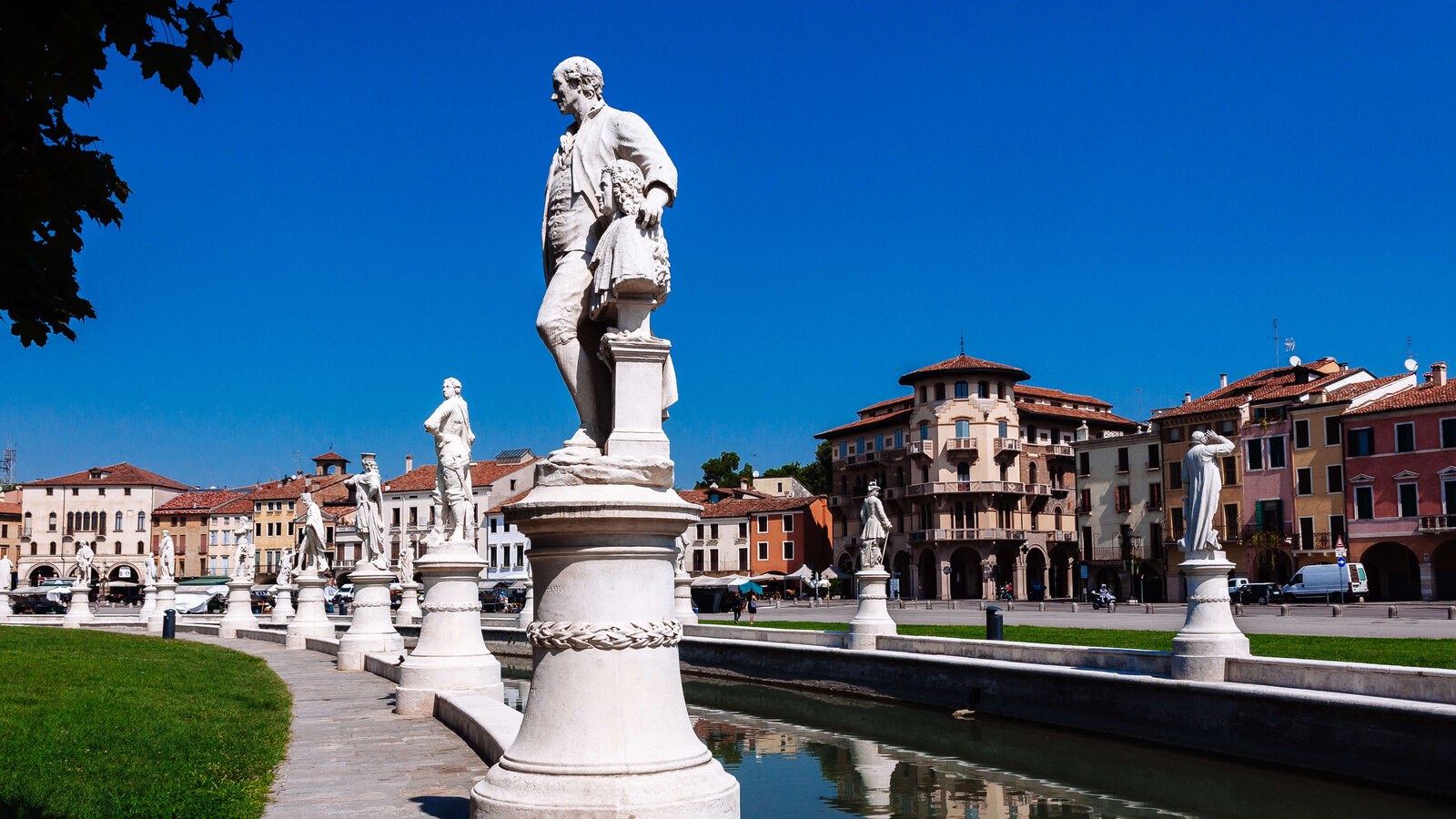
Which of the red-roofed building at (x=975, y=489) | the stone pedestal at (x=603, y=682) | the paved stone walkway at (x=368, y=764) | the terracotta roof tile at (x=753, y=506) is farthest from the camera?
the terracotta roof tile at (x=753, y=506)

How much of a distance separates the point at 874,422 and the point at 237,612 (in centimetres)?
5404

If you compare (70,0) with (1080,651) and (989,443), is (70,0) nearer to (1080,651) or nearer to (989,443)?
(1080,651)

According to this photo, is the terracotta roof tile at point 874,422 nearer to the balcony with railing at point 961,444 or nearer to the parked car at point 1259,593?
the balcony with railing at point 961,444

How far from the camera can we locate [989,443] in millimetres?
73625

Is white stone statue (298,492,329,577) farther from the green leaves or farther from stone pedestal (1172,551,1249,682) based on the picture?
the green leaves

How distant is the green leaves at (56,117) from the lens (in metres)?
2.90

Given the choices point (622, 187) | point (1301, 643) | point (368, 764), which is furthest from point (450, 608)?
point (1301, 643)

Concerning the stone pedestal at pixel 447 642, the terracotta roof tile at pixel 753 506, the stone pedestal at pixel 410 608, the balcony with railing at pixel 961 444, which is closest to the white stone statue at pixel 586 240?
the stone pedestal at pixel 447 642

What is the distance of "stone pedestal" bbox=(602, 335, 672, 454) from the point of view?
5691 millimetres

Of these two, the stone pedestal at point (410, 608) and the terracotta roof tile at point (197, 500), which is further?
the terracotta roof tile at point (197, 500)

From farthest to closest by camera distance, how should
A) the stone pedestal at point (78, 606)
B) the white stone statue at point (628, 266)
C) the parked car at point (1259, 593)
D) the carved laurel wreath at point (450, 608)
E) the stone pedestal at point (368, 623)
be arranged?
the parked car at point (1259, 593) < the stone pedestal at point (78, 606) < the stone pedestal at point (368, 623) < the carved laurel wreath at point (450, 608) < the white stone statue at point (628, 266)

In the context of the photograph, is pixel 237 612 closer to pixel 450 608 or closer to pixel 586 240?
pixel 450 608

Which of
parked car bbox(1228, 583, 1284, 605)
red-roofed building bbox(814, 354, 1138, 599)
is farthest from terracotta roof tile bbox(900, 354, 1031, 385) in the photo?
parked car bbox(1228, 583, 1284, 605)

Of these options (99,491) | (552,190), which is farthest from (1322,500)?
(99,491)
